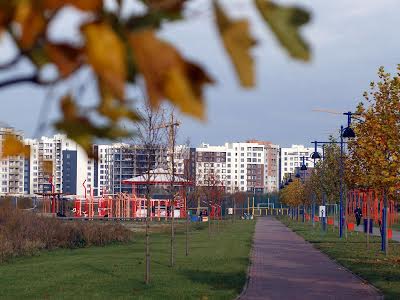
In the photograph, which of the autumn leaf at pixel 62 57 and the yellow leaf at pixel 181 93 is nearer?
the yellow leaf at pixel 181 93

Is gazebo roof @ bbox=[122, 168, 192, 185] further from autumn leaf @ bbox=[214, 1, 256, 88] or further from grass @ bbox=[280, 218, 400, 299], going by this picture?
autumn leaf @ bbox=[214, 1, 256, 88]

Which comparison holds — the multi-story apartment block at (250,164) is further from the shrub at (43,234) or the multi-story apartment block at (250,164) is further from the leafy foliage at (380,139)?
the leafy foliage at (380,139)

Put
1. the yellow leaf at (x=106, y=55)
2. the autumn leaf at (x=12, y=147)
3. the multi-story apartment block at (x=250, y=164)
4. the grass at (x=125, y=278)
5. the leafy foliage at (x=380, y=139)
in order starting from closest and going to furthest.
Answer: the yellow leaf at (x=106, y=55)
the autumn leaf at (x=12, y=147)
the grass at (x=125, y=278)
the leafy foliage at (x=380, y=139)
the multi-story apartment block at (x=250, y=164)

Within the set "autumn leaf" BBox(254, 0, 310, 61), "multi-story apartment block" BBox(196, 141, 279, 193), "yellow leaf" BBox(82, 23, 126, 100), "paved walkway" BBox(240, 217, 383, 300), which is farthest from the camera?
"multi-story apartment block" BBox(196, 141, 279, 193)

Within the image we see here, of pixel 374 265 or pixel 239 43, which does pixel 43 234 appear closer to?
pixel 374 265

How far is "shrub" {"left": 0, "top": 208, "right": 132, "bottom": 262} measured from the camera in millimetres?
30172

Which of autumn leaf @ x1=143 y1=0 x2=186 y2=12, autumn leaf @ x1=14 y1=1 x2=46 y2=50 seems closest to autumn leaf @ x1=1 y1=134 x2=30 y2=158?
autumn leaf @ x1=14 y1=1 x2=46 y2=50

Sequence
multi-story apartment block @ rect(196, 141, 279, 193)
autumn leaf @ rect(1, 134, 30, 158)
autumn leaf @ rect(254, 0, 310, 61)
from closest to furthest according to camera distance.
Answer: autumn leaf @ rect(254, 0, 310, 61) < autumn leaf @ rect(1, 134, 30, 158) < multi-story apartment block @ rect(196, 141, 279, 193)

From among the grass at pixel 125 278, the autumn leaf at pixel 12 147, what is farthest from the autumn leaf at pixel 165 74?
the grass at pixel 125 278

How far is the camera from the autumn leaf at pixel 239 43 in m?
1.27

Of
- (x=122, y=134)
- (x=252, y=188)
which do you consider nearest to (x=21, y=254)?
(x=122, y=134)

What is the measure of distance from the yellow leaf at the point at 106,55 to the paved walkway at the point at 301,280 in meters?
14.4

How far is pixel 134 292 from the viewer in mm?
16125

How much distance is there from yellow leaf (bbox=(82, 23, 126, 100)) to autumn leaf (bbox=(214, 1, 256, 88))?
6.7 inches
